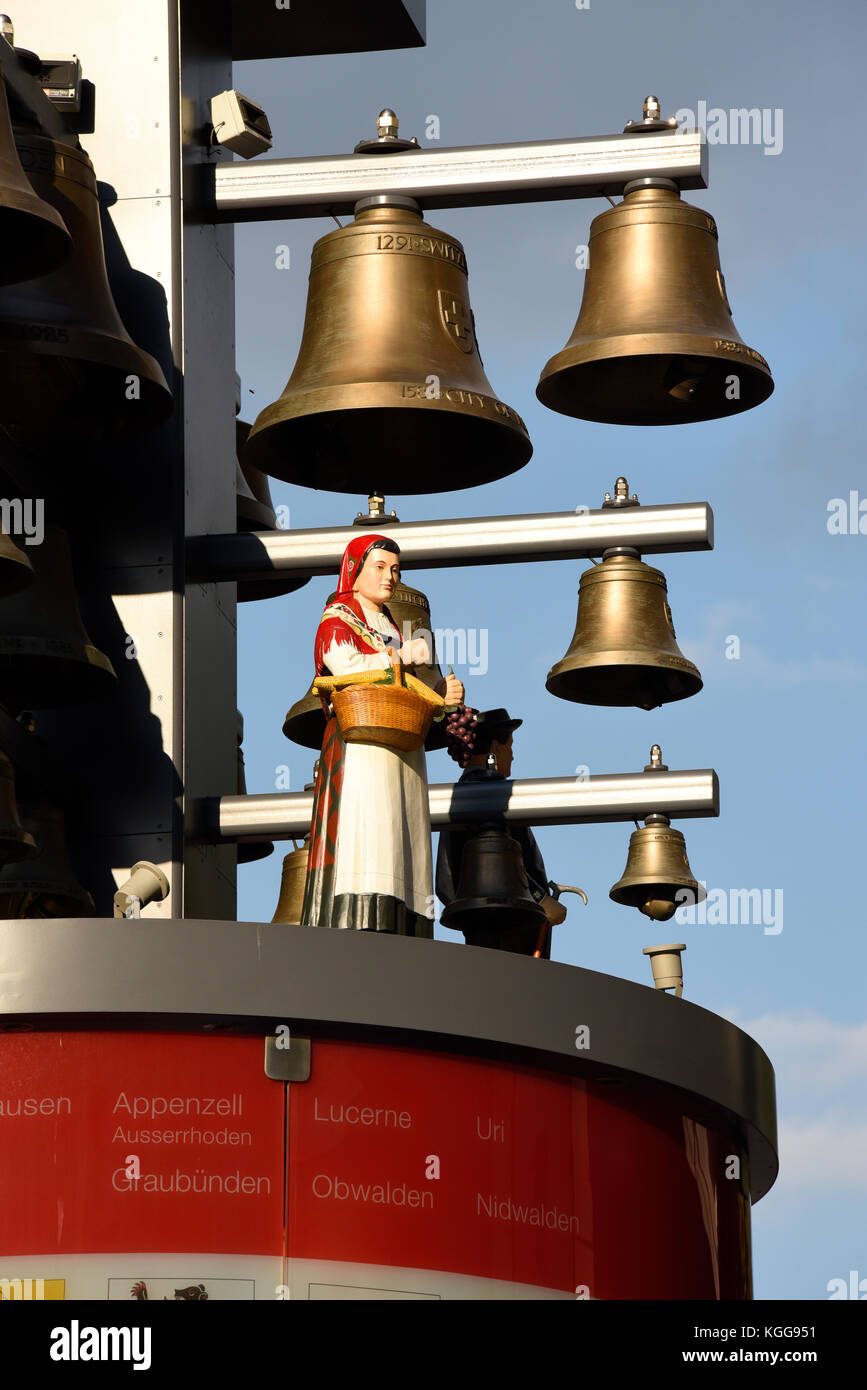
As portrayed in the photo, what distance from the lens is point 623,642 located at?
1158 cm

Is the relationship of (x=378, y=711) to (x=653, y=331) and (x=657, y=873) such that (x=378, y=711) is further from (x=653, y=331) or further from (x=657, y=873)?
(x=657, y=873)

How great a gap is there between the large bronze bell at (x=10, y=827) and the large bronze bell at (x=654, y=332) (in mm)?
2463

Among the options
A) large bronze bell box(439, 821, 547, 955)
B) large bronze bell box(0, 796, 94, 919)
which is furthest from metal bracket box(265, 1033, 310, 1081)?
large bronze bell box(439, 821, 547, 955)

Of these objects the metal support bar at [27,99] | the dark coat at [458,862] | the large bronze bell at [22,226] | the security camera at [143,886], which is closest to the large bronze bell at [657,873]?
the dark coat at [458,862]

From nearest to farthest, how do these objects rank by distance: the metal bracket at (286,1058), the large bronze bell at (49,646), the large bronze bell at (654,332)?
the metal bracket at (286,1058) → the large bronze bell at (49,646) → the large bronze bell at (654,332)

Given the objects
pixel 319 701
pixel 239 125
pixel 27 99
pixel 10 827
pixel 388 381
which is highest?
pixel 239 125

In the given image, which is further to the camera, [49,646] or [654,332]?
[654,332]

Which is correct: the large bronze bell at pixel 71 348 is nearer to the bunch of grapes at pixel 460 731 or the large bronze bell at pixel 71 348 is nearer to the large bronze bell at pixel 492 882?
the bunch of grapes at pixel 460 731

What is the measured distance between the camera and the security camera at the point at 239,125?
441 inches

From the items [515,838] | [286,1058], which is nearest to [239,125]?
[515,838]

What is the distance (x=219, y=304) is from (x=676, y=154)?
2.03m

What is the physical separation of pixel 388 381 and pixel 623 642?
6.70ft
